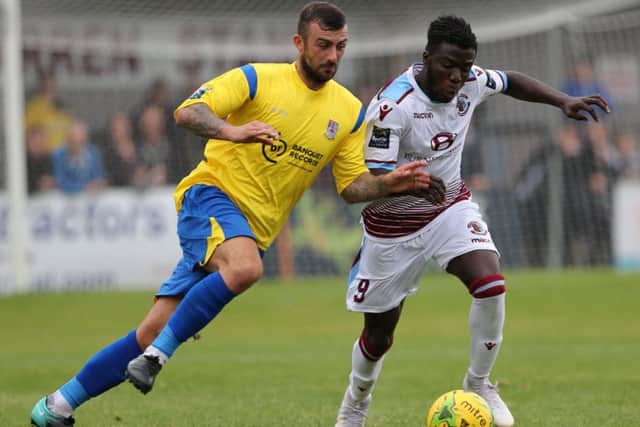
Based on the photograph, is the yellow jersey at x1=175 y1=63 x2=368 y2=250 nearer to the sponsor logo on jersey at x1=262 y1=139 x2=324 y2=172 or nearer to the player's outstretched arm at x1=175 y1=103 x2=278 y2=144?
the sponsor logo on jersey at x1=262 y1=139 x2=324 y2=172

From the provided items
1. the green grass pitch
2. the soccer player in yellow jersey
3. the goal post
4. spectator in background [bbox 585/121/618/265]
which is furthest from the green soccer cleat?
spectator in background [bbox 585/121/618/265]

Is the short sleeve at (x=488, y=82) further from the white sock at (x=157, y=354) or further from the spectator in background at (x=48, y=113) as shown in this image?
the spectator in background at (x=48, y=113)

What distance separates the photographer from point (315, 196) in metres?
19.8

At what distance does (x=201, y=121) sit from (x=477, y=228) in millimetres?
2035

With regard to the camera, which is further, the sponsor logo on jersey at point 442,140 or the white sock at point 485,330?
the sponsor logo on jersey at point 442,140

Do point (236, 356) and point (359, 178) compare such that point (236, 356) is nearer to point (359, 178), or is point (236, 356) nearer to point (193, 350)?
point (193, 350)

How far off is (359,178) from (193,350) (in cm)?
666

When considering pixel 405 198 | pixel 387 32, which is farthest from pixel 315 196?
pixel 405 198

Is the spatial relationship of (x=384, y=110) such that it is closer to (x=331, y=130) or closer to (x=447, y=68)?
(x=331, y=130)

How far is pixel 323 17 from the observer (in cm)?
734

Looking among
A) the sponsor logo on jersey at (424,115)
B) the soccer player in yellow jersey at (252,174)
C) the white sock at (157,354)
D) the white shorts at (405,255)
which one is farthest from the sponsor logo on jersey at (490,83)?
the white sock at (157,354)

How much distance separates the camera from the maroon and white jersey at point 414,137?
297 inches

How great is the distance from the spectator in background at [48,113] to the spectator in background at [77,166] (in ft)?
1.39

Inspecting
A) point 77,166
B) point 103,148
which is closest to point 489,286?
point 77,166
